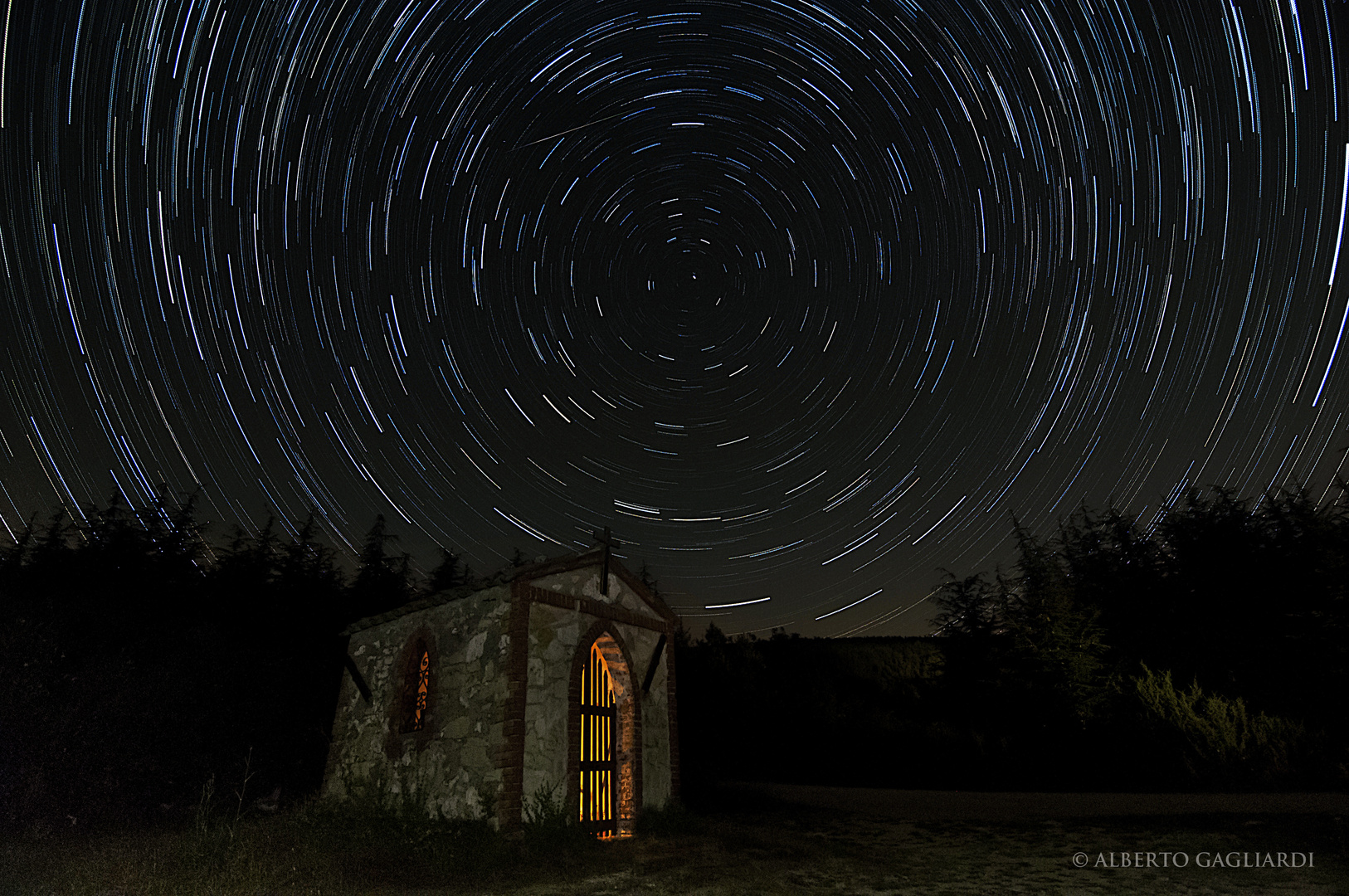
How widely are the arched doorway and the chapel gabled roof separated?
4.00 feet

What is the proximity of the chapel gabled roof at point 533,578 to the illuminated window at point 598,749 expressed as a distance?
1.39 meters

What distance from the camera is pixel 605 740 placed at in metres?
12.0

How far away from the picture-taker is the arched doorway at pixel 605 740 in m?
11.2

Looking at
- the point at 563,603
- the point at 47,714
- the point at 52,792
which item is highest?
the point at 563,603

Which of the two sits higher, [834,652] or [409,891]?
[834,652]

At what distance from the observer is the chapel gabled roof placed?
11134 mm

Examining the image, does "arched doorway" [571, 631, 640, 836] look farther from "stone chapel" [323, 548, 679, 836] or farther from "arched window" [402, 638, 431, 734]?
"arched window" [402, 638, 431, 734]

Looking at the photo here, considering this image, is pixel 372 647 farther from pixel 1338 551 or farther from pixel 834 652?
pixel 834 652

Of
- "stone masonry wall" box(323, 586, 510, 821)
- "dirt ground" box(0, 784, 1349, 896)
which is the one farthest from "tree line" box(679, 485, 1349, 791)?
"stone masonry wall" box(323, 586, 510, 821)

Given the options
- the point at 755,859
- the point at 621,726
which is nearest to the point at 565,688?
the point at 621,726

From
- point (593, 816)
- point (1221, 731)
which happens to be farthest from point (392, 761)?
point (1221, 731)

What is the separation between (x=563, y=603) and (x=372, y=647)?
421 cm

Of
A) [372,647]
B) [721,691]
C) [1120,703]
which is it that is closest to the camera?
[372,647]

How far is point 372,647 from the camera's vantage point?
43.2 feet
